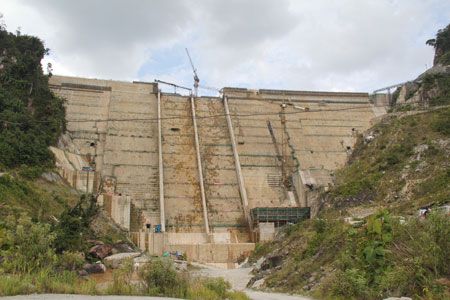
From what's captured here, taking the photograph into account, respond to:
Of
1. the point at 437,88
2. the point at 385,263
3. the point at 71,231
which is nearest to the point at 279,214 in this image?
the point at 71,231

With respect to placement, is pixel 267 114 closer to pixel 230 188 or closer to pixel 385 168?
pixel 230 188

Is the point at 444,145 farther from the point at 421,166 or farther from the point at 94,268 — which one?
the point at 94,268

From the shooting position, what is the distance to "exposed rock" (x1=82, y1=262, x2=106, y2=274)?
15.6 metres

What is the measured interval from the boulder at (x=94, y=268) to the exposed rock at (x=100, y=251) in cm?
137

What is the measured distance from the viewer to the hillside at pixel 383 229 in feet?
26.0

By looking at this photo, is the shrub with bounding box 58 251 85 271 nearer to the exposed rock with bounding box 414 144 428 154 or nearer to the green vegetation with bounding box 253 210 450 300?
the green vegetation with bounding box 253 210 450 300

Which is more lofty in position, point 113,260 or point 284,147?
point 284,147

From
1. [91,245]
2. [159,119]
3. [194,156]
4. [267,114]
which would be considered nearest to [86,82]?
[159,119]

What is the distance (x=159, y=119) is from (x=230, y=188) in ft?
28.1

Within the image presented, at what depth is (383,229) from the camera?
30.9ft

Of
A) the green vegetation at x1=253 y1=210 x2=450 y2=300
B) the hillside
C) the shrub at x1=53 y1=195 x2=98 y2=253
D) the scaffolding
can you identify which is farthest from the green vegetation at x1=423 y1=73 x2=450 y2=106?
the shrub at x1=53 y1=195 x2=98 y2=253

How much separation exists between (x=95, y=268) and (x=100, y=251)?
2.28 meters

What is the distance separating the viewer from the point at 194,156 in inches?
1307

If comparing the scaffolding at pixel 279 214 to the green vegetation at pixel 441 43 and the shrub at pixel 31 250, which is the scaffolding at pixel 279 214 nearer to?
the shrub at pixel 31 250
